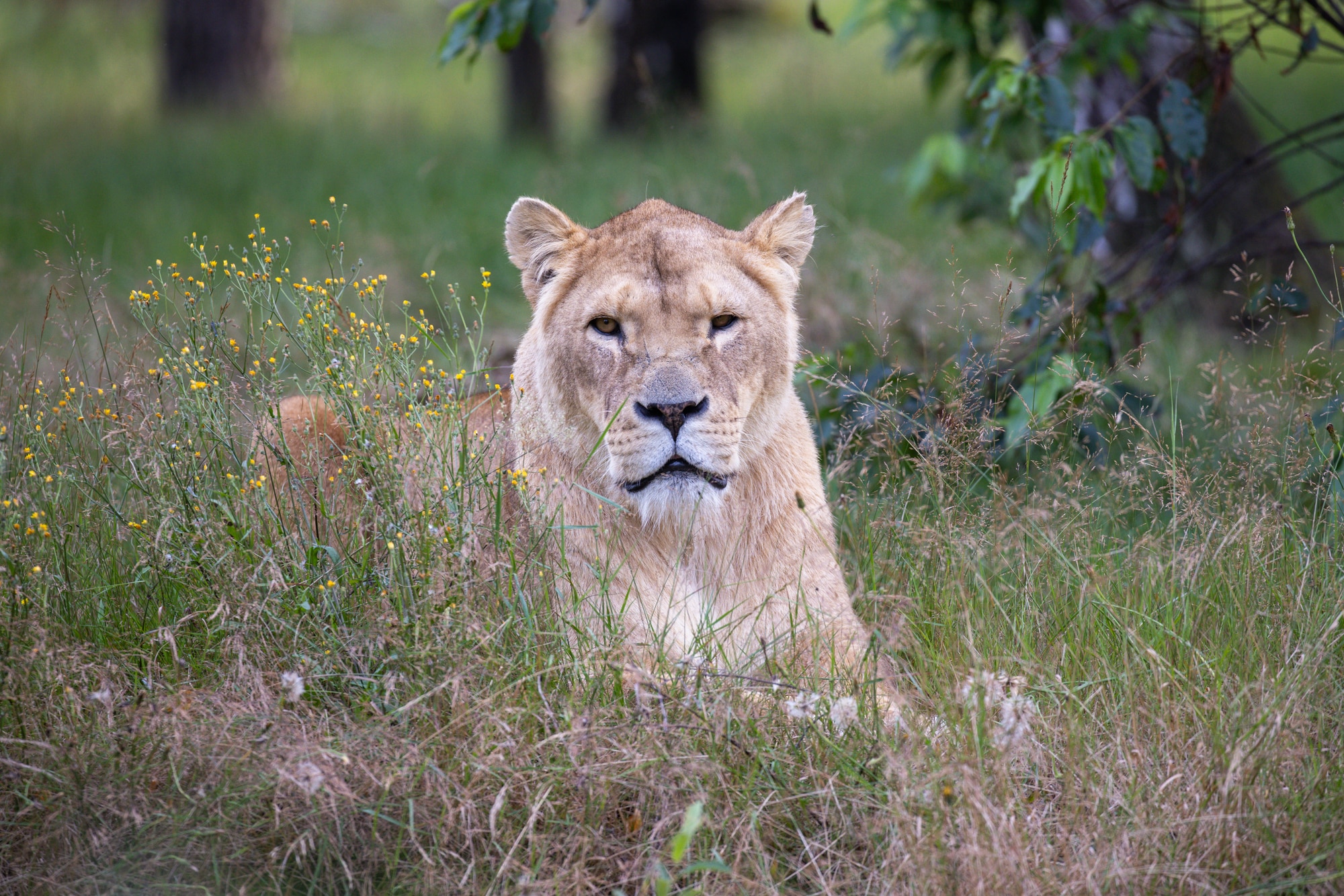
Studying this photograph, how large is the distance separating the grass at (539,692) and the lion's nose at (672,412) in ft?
1.47

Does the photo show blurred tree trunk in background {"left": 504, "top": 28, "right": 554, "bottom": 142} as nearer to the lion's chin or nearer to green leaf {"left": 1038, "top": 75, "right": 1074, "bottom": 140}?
green leaf {"left": 1038, "top": 75, "right": 1074, "bottom": 140}

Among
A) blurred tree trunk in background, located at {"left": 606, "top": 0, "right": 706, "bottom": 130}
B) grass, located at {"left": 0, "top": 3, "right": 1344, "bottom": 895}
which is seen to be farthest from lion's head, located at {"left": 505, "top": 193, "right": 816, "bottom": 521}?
blurred tree trunk in background, located at {"left": 606, "top": 0, "right": 706, "bottom": 130}

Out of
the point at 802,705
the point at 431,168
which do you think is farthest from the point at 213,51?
the point at 802,705

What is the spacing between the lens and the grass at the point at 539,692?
2.54 meters

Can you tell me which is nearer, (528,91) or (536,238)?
(536,238)

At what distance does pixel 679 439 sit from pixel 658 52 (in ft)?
37.4

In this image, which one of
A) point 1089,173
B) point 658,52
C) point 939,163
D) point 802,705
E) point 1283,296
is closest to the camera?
point 802,705

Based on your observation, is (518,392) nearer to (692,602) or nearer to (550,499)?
(550,499)

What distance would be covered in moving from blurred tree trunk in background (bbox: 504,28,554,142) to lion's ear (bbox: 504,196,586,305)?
32.1ft

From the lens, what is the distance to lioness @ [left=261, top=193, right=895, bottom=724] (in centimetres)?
326

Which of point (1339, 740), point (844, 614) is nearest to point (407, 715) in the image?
point (844, 614)

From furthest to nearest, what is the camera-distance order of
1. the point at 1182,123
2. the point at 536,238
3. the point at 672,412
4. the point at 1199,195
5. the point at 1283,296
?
the point at 1199,195
the point at 1182,123
the point at 1283,296
the point at 536,238
the point at 672,412

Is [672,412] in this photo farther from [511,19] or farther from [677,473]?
[511,19]

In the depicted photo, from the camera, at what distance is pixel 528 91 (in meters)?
13.4
